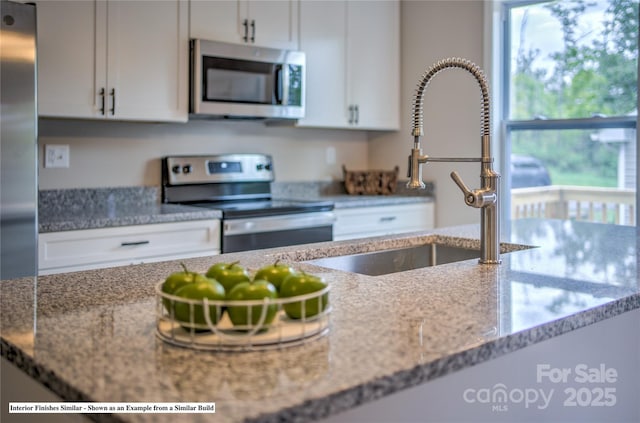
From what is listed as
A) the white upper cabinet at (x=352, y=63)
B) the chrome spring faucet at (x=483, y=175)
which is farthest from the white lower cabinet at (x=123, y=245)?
the chrome spring faucet at (x=483, y=175)

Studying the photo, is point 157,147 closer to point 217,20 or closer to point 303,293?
point 217,20

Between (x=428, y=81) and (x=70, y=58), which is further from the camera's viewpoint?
(x=70, y=58)

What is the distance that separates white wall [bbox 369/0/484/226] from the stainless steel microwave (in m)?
0.97

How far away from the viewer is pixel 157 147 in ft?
11.7

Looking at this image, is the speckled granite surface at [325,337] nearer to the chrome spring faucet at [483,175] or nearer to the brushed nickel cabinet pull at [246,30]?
the chrome spring faucet at [483,175]

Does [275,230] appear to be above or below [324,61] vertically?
below

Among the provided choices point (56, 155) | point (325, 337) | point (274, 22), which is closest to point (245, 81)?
point (274, 22)

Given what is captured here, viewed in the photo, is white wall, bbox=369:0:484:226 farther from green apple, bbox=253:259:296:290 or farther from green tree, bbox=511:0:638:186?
green apple, bbox=253:259:296:290

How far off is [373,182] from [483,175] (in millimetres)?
2672

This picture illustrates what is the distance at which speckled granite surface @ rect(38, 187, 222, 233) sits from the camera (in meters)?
2.75

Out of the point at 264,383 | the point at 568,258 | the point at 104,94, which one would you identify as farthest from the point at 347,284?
the point at 104,94

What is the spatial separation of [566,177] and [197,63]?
2.19 m

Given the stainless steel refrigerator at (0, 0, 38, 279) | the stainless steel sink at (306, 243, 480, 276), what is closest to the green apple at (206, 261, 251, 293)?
the stainless steel sink at (306, 243, 480, 276)

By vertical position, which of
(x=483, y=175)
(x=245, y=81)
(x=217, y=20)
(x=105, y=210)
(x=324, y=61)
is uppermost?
(x=217, y=20)
